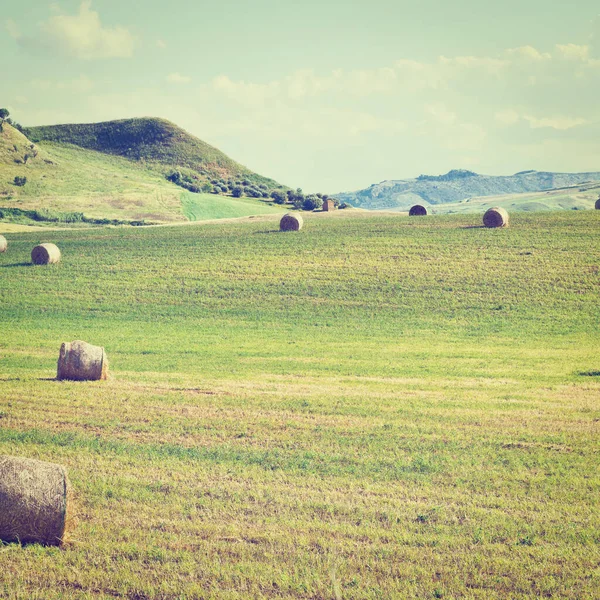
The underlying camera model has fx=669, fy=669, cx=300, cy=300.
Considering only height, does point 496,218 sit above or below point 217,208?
below

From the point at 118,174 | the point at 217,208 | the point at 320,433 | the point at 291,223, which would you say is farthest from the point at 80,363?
the point at 118,174

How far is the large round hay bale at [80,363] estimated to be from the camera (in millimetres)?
21906

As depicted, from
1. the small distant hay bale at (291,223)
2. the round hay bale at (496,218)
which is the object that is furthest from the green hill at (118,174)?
the round hay bale at (496,218)

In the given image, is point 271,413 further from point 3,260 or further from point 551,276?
point 3,260

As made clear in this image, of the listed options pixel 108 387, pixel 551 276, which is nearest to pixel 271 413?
pixel 108 387

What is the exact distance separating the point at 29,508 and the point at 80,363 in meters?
12.2

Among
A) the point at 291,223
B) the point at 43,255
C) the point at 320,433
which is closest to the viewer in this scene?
the point at 320,433

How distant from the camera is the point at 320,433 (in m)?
15.6

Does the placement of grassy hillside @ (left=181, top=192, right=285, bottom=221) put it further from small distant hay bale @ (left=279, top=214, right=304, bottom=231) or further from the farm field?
the farm field

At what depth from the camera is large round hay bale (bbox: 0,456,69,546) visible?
1010cm

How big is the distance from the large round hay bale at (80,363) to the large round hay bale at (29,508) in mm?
11840

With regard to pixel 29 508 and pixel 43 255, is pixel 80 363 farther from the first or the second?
Answer: pixel 43 255

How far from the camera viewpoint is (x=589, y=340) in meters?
30.5

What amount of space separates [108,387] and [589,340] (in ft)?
70.5
